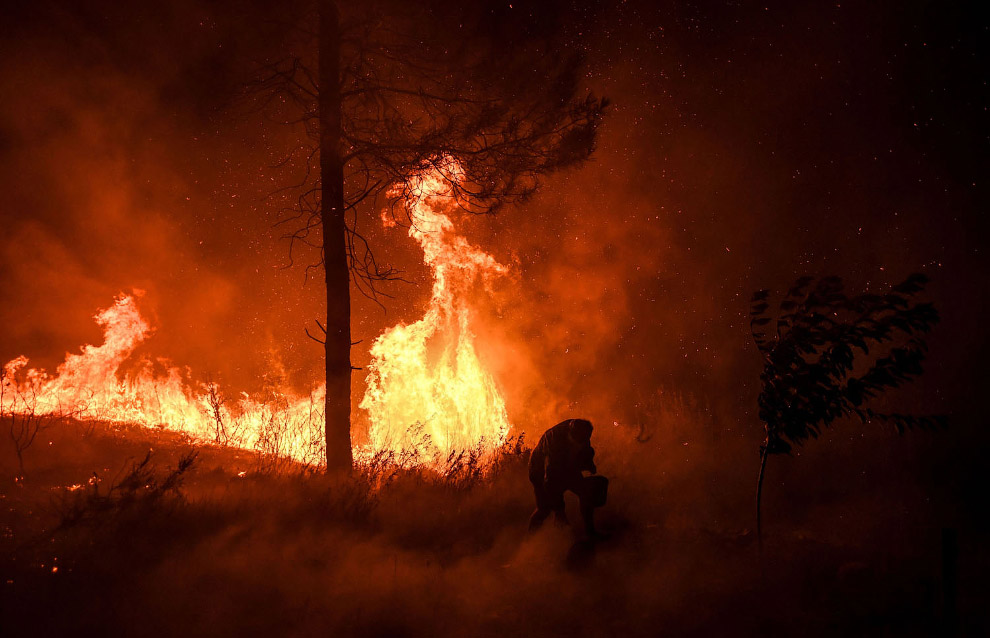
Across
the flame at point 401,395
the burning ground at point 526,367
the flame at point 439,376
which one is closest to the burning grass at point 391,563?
the burning ground at point 526,367

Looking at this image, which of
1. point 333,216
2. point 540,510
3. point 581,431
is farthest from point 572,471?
point 333,216

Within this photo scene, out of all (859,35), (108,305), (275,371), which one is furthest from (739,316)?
(108,305)

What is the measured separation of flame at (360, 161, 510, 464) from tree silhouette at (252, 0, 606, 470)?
3.61 m

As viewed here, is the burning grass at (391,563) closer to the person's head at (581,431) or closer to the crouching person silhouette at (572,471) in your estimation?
the crouching person silhouette at (572,471)

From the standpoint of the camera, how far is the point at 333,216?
23.2 feet

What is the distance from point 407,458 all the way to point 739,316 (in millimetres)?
6239

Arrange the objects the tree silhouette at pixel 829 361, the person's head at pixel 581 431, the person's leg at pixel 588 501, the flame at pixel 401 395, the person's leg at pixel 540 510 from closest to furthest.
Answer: the tree silhouette at pixel 829 361, the person's head at pixel 581 431, the person's leg at pixel 588 501, the person's leg at pixel 540 510, the flame at pixel 401 395

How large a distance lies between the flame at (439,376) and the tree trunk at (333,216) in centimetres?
397

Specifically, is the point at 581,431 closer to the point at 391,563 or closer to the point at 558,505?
the point at 558,505

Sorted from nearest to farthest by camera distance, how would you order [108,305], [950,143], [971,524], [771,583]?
1. [771,583]
2. [971,524]
3. [950,143]
4. [108,305]

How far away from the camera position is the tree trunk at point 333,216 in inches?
279

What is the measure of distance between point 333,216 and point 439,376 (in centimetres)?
608

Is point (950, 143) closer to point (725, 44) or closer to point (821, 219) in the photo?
point (821, 219)

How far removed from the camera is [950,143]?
27.6 ft
